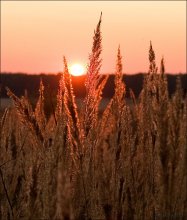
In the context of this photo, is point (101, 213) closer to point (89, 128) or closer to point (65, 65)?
point (89, 128)

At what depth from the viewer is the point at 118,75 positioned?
157 cm

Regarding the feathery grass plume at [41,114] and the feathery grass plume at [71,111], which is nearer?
the feathery grass plume at [71,111]

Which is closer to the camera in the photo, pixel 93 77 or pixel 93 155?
pixel 93 77

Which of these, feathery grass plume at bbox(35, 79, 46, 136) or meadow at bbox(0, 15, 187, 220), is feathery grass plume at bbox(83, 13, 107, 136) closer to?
meadow at bbox(0, 15, 187, 220)

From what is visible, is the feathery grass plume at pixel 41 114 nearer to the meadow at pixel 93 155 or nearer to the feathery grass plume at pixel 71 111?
the meadow at pixel 93 155

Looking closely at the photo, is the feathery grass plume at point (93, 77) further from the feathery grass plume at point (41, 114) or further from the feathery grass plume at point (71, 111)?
the feathery grass plume at point (41, 114)

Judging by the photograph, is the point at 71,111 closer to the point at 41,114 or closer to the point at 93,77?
the point at 93,77

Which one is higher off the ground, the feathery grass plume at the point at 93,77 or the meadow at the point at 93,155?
the feathery grass plume at the point at 93,77

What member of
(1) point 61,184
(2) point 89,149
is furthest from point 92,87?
(1) point 61,184

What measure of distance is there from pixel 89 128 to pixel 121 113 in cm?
27

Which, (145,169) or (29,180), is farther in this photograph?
(145,169)

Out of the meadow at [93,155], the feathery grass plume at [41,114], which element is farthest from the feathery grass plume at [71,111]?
the feathery grass plume at [41,114]

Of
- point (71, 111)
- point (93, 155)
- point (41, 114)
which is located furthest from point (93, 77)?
point (41, 114)

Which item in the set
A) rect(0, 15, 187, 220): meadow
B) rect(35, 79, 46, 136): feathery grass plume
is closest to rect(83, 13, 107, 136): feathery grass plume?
rect(0, 15, 187, 220): meadow
